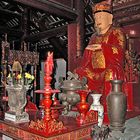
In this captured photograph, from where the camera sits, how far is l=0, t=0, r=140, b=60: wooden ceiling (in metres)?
4.47

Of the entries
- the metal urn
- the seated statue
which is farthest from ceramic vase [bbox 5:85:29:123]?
the seated statue

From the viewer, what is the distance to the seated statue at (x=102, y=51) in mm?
4070

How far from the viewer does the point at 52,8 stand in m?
4.43

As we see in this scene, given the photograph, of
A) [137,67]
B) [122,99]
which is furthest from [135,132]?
[137,67]

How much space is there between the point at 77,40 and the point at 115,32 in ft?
4.06

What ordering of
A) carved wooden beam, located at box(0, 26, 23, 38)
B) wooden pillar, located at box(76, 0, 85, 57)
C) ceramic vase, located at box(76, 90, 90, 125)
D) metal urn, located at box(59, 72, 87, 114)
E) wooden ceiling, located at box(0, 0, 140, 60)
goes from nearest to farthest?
ceramic vase, located at box(76, 90, 90, 125) → metal urn, located at box(59, 72, 87, 114) → wooden ceiling, located at box(0, 0, 140, 60) → wooden pillar, located at box(76, 0, 85, 57) → carved wooden beam, located at box(0, 26, 23, 38)

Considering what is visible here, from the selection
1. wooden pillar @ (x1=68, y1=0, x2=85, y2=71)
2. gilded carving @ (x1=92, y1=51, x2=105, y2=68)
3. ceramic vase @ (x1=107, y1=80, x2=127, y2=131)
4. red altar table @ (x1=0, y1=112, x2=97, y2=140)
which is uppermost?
wooden pillar @ (x1=68, y1=0, x2=85, y2=71)

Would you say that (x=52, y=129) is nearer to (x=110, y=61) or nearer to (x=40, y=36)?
(x=110, y=61)

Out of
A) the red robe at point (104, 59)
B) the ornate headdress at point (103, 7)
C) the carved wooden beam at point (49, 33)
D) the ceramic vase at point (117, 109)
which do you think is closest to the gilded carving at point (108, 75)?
the red robe at point (104, 59)

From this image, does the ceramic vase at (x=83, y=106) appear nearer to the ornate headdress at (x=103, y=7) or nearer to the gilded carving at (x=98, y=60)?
the gilded carving at (x=98, y=60)

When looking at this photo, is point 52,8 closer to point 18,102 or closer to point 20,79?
point 20,79

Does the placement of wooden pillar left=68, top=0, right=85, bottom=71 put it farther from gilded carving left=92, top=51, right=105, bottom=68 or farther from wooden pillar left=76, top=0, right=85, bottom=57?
gilded carving left=92, top=51, right=105, bottom=68

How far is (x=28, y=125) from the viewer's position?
2.73m

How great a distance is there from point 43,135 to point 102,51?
→ 2376 mm
